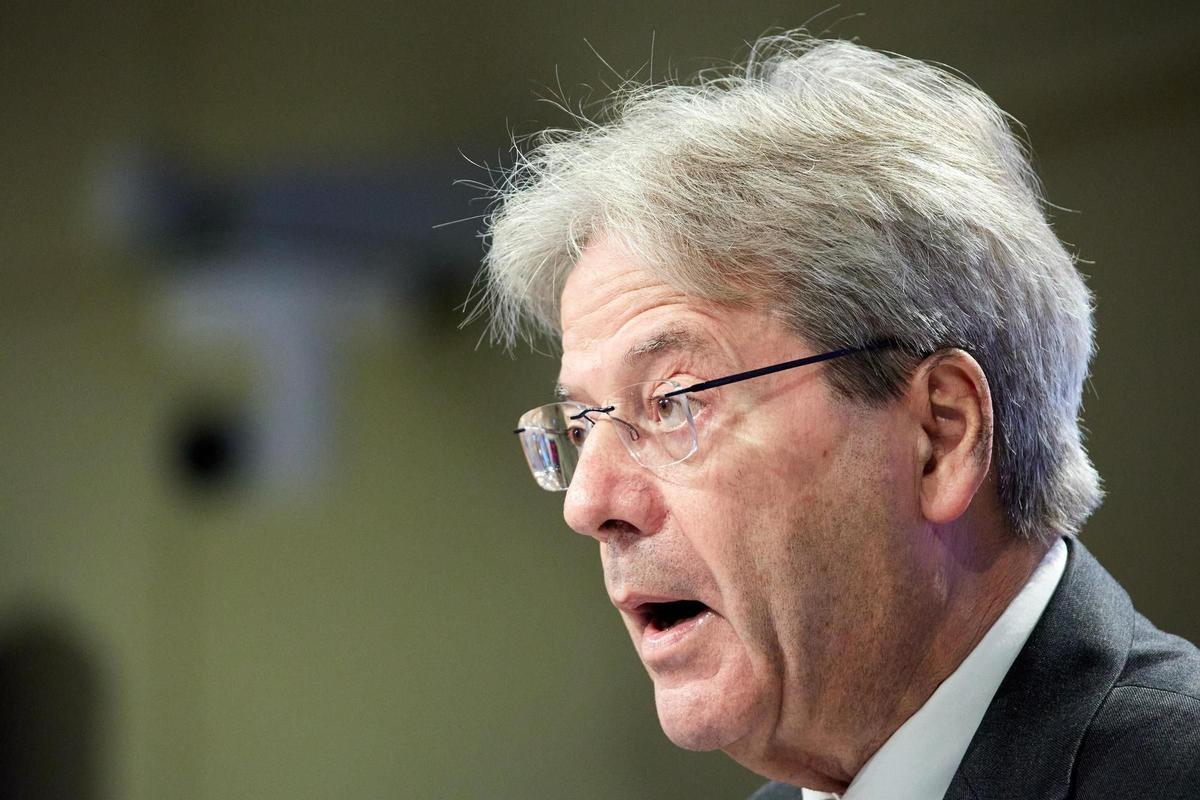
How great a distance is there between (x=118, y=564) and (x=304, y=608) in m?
0.55

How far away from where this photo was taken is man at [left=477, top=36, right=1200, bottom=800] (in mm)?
1244

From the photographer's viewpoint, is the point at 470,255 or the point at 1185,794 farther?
the point at 470,255

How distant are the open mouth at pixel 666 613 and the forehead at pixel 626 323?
263 millimetres

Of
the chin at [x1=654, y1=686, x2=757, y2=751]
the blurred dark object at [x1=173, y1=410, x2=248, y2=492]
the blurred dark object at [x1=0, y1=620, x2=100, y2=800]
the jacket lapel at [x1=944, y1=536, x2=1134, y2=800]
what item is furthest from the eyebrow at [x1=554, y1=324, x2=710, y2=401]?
the blurred dark object at [x1=0, y1=620, x2=100, y2=800]

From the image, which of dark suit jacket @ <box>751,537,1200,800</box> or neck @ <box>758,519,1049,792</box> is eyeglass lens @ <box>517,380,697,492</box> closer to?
neck @ <box>758,519,1049,792</box>

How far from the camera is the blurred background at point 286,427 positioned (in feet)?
8.59

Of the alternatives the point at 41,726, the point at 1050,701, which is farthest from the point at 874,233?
the point at 41,726

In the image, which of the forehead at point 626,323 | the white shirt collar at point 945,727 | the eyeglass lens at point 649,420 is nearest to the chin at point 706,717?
the white shirt collar at point 945,727

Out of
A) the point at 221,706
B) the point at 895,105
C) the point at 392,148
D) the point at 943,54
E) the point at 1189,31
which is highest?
the point at 392,148

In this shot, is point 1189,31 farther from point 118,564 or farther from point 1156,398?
point 118,564

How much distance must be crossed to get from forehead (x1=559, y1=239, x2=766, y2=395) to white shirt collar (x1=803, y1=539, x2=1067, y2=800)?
44 cm

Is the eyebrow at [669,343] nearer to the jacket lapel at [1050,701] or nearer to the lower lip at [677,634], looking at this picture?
the lower lip at [677,634]

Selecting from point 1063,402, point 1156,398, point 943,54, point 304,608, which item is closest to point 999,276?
point 1063,402

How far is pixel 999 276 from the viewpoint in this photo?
132cm
